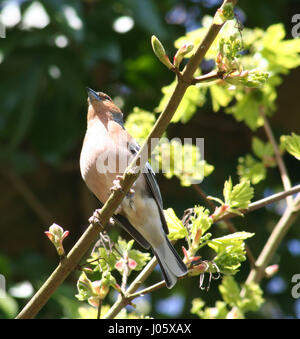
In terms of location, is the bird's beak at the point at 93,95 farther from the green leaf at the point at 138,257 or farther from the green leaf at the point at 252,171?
the green leaf at the point at 138,257

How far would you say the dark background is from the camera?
3.96 m

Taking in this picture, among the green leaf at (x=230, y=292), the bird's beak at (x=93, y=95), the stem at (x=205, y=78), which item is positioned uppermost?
the stem at (x=205, y=78)

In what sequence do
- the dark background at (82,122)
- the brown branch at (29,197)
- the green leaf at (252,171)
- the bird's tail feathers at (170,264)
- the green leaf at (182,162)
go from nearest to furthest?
the bird's tail feathers at (170,264) → the green leaf at (182,162) → the green leaf at (252,171) → the dark background at (82,122) → the brown branch at (29,197)

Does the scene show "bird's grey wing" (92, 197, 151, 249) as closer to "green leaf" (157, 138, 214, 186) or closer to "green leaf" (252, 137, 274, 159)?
"green leaf" (157, 138, 214, 186)

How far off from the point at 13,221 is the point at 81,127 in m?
1.28

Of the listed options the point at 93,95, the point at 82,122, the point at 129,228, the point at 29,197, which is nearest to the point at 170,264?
the point at 129,228

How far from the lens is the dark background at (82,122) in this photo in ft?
13.0

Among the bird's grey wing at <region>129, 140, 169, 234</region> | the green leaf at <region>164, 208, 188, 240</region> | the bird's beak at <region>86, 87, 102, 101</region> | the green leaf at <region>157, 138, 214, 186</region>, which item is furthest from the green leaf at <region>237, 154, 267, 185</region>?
the bird's beak at <region>86, 87, 102, 101</region>

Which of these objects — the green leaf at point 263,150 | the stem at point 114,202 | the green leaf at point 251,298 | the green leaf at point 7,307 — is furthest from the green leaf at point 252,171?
the green leaf at point 7,307

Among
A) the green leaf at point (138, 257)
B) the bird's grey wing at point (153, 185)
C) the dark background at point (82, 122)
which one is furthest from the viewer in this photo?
A: the dark background at point (82, 122)

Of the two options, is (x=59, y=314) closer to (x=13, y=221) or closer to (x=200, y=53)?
(x=13, y=221)

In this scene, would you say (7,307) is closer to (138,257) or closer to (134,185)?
(134,185)
